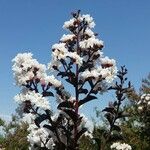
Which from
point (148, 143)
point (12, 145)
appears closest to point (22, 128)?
point (12, 145)

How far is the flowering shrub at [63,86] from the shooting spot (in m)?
7.71

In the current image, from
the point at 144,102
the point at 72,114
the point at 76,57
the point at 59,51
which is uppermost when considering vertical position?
the point at 144,102

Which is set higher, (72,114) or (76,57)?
(76,57)

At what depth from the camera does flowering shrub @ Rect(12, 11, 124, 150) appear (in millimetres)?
7715

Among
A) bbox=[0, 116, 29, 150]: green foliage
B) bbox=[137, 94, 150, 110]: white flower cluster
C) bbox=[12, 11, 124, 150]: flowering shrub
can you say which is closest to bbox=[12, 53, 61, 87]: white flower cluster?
bbox=[12, 11, 124, 150]: flowering shrub

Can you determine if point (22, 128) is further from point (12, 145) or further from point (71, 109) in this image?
point (71, 109)

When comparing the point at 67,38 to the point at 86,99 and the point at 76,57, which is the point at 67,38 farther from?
the point at 86,99

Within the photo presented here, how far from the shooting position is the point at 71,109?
792 cm

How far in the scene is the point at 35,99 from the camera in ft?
24.4

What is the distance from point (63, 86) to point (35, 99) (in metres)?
0.67

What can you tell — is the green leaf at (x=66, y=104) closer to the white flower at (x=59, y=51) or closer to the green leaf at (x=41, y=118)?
the green leaf at (x=41, y=118)

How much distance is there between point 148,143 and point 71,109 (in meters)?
12.0

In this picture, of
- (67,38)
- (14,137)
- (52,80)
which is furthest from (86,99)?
(14,137)

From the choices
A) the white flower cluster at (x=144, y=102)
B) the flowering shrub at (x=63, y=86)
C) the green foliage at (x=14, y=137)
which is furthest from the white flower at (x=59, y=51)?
the white flower cluster at (x=144, y=102)
